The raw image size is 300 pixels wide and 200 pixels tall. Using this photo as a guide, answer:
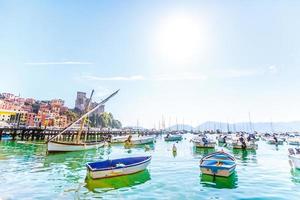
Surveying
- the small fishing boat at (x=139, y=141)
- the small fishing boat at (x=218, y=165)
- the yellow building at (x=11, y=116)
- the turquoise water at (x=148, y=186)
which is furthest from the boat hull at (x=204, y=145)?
the yellow building at (x=11, y=116)

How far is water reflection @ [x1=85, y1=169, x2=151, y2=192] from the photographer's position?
17.8 metres

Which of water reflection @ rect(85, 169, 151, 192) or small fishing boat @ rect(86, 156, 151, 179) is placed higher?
small fishing boat @ rect(86, 156, 151, 179)

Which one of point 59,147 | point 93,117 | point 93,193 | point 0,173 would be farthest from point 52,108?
point 93,193

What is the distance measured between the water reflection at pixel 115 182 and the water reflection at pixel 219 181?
17.8 ft

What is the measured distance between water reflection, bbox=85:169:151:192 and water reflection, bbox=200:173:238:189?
5.44m

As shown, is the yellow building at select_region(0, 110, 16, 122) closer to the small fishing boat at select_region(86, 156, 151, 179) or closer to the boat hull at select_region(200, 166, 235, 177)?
the small fishing boat at select_region(86, 156, 151, 179)

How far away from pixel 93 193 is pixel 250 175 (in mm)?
16840

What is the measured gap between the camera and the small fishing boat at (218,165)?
20.6 meters

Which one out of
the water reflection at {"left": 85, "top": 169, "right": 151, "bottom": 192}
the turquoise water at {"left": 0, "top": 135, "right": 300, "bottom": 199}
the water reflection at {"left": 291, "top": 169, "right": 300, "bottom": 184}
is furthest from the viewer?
the water reflection at {"left": 291, "top": 169, "right": 300, "bottom": 184}

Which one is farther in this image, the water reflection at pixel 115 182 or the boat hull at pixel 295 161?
the boat hull at pixel 295 161

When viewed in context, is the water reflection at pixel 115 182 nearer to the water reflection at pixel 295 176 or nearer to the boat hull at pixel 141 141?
the water reflection at pixel 295 176

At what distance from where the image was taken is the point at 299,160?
25984mm

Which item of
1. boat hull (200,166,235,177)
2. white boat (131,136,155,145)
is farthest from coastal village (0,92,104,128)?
boat hull (200,166,235,177)

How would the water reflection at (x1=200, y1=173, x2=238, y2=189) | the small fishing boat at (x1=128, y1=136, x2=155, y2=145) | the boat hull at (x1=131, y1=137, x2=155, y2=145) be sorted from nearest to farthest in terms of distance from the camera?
the water reflection at (x1=200, y1=173, x2=238, y2=189) → the small fishing boat at (x1=128, y1=136, x2=155, y2=145) → the boat hull at (x1=131, y1=137, x2=155, y2=145)
